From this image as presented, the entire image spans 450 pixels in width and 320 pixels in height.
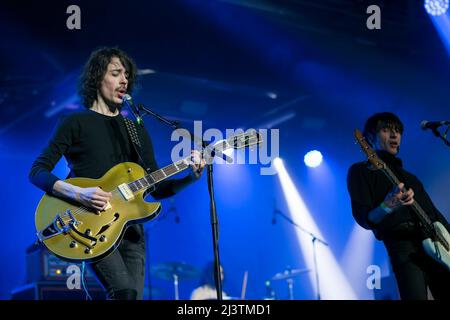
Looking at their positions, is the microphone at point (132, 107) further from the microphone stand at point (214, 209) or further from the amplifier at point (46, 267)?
the amplifier at point (46, 267)

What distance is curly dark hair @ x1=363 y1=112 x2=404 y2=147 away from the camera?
15.4 feet

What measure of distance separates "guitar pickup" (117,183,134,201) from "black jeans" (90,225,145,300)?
0.18 m

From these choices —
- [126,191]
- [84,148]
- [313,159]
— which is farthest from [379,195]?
[313,159]

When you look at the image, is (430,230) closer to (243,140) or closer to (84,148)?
(243,140)

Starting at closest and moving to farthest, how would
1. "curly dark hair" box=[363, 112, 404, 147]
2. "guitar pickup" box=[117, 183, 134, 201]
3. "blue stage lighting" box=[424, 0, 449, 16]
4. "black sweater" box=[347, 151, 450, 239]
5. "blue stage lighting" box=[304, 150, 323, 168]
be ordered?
1. "guitar pickup" box=[117, 183, 134, 201]
2. "black sweater" box=[347, 151, 450, 239]
3. "curly dark hair" box=[363, 112, 404, 147]
4. "blue stage lighting" box=[424, 0, 449, 16]
5. "blue stage lighting" box=[304, 150, 323, 168]

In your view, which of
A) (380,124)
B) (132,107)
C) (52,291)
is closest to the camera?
(132,107)

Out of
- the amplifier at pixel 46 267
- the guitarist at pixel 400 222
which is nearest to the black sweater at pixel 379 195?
the guitarist at pixel 400 222

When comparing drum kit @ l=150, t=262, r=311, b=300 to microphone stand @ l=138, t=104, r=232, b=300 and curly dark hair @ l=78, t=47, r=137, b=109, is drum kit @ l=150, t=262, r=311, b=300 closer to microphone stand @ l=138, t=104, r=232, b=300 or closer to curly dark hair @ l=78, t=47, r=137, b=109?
curly dark hair @ l=78, t=47, r=137, b=109

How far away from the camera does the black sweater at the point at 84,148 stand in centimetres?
355

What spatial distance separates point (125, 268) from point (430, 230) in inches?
85.0

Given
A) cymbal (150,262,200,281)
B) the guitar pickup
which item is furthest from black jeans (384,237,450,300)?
cymbal (150,262,200,281)

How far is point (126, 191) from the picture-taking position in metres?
3.54

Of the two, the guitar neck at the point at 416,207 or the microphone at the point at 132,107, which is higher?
the microphone at the point at 132,107

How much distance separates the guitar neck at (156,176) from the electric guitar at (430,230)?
1443 millimetres
